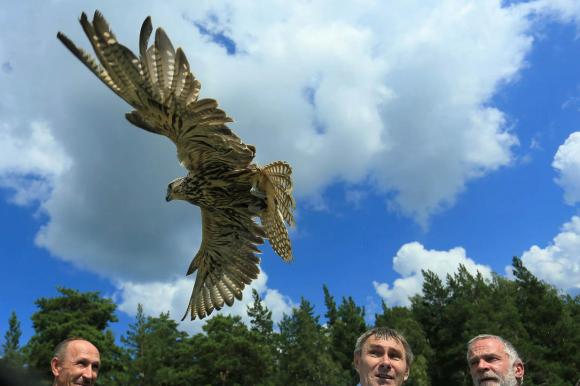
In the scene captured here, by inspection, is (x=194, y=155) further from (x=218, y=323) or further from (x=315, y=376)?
(x=218, y=323)

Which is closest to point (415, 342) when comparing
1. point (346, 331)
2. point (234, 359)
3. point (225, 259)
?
point (346, 331)

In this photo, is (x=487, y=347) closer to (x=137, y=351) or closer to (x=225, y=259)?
(x=225, y=259)

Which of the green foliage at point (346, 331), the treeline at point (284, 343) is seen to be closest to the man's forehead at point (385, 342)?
the treeline at point (284, 343)

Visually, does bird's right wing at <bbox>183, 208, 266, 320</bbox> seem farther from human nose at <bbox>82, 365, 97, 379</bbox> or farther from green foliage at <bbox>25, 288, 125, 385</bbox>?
green foliage at <bbox>25, 288, 125, 385</bbox>

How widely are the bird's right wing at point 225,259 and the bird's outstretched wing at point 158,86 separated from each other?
2114mm

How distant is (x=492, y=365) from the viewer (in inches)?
170

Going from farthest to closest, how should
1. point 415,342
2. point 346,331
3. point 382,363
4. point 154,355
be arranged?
point 346,331 → point 415,342 → point 154,355 → point 382,363

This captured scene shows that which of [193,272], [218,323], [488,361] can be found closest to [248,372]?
[218,323]

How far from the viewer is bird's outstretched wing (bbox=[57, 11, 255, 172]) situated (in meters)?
6.49

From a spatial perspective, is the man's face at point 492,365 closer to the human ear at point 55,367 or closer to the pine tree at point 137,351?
the human ear at point 55,367

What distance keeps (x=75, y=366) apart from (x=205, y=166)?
3.95 metres

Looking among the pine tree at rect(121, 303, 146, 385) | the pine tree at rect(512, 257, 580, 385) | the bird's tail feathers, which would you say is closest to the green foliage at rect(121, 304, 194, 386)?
the pine tree at rect(121, 303, 146, 385)

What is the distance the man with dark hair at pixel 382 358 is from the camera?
3.92 meters

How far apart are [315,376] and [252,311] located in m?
14.0
